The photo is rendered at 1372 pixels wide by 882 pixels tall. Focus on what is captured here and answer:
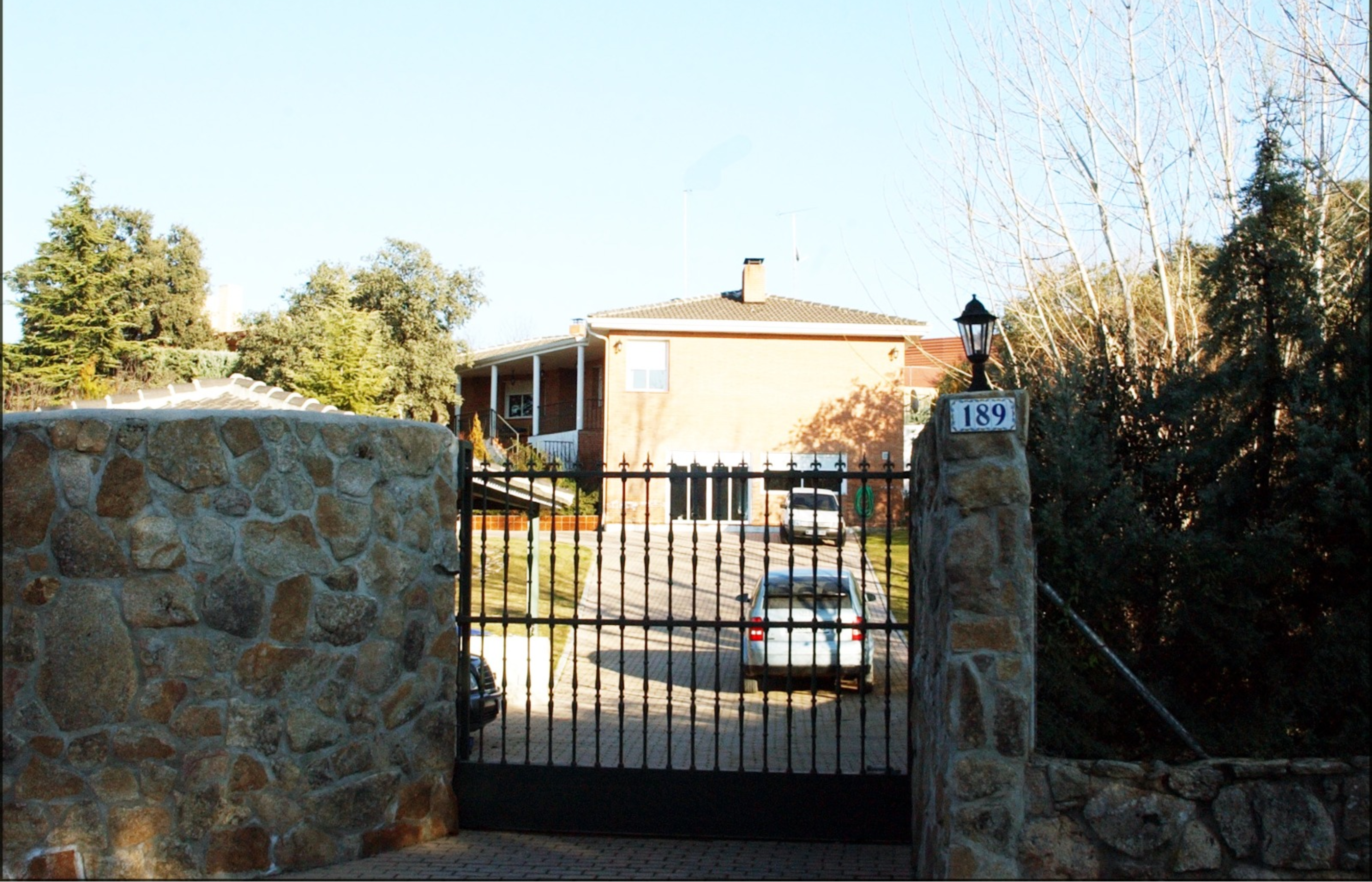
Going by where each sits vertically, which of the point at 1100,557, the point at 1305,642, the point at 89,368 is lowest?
the point at 1305,642

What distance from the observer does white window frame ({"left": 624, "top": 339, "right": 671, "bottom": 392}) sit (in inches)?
1168

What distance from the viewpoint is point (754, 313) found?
30.6m

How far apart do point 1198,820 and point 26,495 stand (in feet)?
18.7

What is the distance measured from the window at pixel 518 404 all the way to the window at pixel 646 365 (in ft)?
28.4

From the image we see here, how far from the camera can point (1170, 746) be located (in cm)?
561

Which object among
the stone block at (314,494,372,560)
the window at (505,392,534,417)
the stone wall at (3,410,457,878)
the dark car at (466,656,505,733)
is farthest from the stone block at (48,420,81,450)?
the window at (505,392,534,417)

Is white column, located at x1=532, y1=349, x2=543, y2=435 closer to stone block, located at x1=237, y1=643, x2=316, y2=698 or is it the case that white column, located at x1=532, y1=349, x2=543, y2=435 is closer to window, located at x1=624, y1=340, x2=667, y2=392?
window, located at x1=624, y1=340, x2=667, y2=392

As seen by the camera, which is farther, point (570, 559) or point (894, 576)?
point (570, 559)

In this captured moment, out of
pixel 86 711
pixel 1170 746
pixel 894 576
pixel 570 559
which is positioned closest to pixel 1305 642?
pixel 1170 746

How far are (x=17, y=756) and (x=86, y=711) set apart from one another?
42 centimetres

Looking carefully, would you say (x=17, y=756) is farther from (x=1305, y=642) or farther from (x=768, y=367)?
(x=768, y=367)

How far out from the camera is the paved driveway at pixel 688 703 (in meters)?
6.85

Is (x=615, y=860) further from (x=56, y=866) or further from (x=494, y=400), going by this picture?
(x=494, y=400)

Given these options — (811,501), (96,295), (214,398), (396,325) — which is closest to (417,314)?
(396,325)
